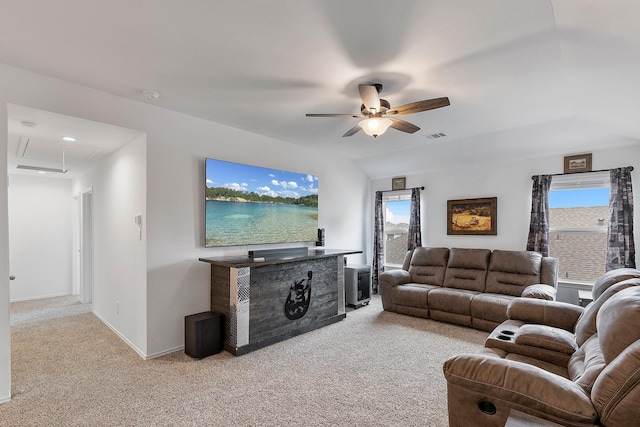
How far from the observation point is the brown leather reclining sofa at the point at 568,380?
4.30 feet

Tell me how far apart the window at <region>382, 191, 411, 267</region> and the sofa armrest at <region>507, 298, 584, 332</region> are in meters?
3.34

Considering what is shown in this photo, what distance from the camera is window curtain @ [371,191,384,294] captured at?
6.42 metres

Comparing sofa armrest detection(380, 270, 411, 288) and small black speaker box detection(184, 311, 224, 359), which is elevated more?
sofa armrest detection(380, 270, 411, 288)

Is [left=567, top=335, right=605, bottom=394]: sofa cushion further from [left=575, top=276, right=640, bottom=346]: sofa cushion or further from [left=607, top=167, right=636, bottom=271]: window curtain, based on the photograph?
[left=607, top=167, right=636, bottom=271]: window curtain

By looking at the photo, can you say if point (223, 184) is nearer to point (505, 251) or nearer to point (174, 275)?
point (174, 275)

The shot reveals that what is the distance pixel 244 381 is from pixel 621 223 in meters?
4.91

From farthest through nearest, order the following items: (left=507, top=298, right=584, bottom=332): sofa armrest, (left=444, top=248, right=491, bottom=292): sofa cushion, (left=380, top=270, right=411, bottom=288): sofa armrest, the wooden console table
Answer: (left=380, top=270, right=411, bottom=288): sofa armrest < (left=444, top=248, right=491, bottom=292): sofa cushion < the wooden console table < (left=507, top=298, right=584, bottom=332): sofa armrest

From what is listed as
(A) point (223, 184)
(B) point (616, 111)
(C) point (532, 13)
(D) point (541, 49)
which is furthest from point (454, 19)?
(A) point (223, 184)

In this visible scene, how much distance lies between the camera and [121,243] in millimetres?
3988

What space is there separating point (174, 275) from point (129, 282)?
0.72 metres

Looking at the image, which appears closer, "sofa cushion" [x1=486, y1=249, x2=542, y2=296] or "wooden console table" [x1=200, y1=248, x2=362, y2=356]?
"wooden console table" [x1=200, y1=248, x2=362, y2=356]

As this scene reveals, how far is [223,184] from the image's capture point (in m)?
3.88

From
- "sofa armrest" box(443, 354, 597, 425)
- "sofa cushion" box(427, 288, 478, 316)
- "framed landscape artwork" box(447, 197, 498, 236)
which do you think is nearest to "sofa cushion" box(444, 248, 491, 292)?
"sofa cushion" box(427, 288, 478, 316)

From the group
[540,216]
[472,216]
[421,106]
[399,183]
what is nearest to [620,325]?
[421,106]
